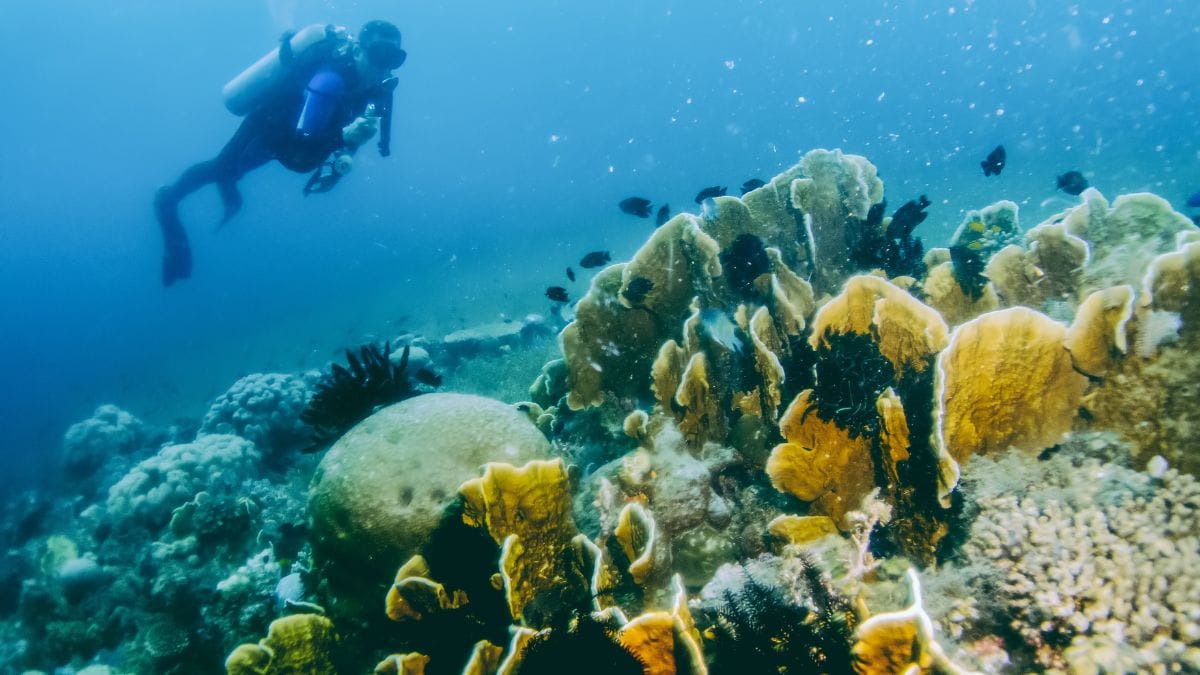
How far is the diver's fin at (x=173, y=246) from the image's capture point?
16016 millimetres

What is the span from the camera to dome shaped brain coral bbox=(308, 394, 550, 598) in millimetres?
3686

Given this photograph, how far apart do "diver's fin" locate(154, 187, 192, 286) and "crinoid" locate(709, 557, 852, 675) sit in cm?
1901

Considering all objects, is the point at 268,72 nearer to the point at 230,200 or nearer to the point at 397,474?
the point at 230,200

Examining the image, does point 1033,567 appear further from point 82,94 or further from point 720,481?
point 82,94

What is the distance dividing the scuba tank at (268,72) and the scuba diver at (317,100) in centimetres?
2

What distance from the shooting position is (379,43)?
38.0ft

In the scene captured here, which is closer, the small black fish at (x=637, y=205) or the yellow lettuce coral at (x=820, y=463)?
the yellow lettuce coral at (x=820, y=463)

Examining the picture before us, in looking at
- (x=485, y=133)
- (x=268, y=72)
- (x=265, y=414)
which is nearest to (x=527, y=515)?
(x=265, y=414)

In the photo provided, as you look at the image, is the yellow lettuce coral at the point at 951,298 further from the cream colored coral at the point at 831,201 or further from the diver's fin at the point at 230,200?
the diver's fin at the point at 230,200

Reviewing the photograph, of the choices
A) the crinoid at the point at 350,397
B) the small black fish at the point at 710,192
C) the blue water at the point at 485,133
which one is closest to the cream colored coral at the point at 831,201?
the small black fish at the point at 710,192

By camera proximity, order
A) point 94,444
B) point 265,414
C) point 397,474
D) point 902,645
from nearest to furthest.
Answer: point 902,645 → point 397,474 → point 265,414 → point 94,444

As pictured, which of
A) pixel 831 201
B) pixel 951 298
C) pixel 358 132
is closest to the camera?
pixel 951 298

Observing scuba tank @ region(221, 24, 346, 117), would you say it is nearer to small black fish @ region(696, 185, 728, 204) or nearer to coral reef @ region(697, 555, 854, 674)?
small black fish @ region(696, 185, 728, 204)

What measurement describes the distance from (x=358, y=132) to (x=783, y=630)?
11305 mm
